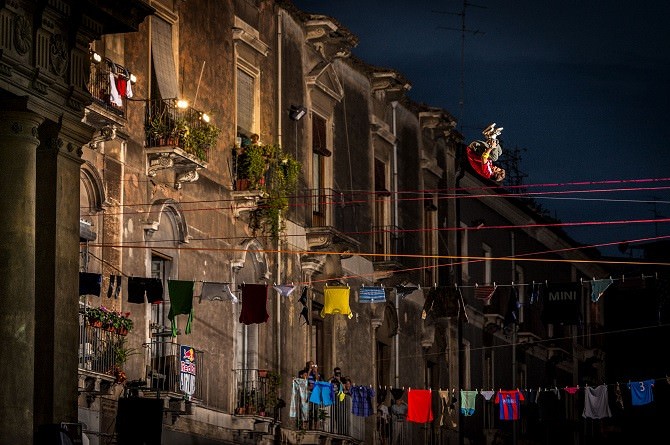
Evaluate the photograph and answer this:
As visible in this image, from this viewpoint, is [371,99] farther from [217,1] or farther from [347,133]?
[217,1]

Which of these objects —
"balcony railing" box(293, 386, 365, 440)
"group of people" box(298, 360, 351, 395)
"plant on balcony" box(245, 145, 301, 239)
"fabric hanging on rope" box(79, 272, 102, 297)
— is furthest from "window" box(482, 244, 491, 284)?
"fabric hanging on rope" box(79, 272, 102, 297)

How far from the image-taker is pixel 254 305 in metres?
35.1

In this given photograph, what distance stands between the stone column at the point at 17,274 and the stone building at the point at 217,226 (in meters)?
0.03

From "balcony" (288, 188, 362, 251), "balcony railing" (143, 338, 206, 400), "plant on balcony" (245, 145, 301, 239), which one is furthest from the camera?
"balcony" (288, 188, 362, 251)

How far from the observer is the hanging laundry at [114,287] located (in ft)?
101

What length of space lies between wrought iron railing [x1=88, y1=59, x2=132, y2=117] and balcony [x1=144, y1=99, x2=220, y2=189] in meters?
1.64

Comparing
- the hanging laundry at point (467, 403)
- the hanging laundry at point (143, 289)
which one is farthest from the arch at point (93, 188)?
the hanging laundry at point (467, 403)

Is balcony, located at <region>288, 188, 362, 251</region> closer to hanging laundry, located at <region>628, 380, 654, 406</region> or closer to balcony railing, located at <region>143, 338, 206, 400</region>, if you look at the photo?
balcony railing, located at <region>143, 338, 206, 400</region>

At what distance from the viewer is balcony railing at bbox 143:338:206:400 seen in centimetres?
3234

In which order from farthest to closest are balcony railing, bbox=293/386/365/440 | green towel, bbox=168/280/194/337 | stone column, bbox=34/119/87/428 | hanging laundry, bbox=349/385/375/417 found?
hanging laundry, bbox=349/385/375/417
balcony railing, bbox=293/386/365/440
green towel, bbox=168/280/194/337
stone column, bbox=34/119/87/428

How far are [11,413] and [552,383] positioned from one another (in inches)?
1588

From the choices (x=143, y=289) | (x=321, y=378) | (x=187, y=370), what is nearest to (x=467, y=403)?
(x=321, y=378)

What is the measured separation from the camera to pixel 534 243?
2474 inches

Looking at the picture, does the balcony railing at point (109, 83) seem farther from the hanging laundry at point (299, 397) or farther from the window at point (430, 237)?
the window at point (430, 237)
